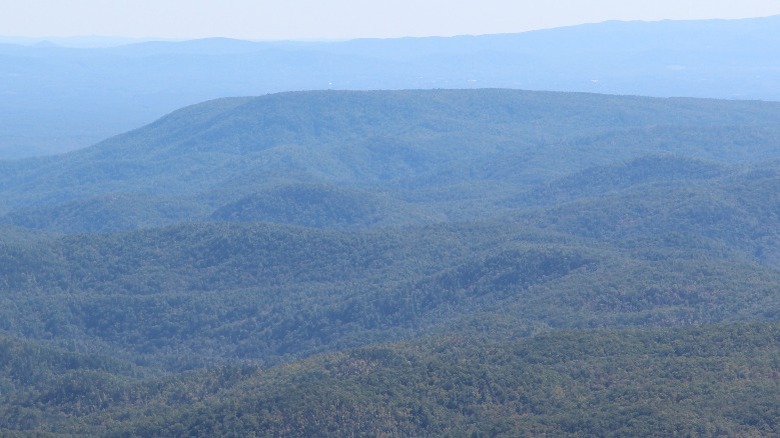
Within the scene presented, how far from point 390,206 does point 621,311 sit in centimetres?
4787

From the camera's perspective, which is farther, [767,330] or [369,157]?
[369,157]

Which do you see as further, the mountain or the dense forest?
the mountain

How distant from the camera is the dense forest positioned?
4172 cm

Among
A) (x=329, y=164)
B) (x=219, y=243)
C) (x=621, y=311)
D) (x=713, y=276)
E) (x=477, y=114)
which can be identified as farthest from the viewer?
(x=477, y=114)

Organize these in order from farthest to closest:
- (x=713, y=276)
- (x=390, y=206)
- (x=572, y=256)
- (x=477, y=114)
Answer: (x=477, y=114)
(x=390, y=206)
(x=572, y=256)
(x=713, y=276)

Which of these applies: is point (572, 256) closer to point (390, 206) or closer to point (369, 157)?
point (390, 206)

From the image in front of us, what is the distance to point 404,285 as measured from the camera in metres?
71.6

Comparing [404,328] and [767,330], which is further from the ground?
[767,330]

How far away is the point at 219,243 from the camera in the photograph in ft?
273

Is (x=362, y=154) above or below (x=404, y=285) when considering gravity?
below

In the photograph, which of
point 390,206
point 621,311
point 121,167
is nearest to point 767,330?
point 621,311

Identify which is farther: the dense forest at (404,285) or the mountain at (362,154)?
the mountain at (362,154)

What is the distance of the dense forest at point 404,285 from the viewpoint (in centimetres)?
4172

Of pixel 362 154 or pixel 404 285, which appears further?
pixel 362 154
